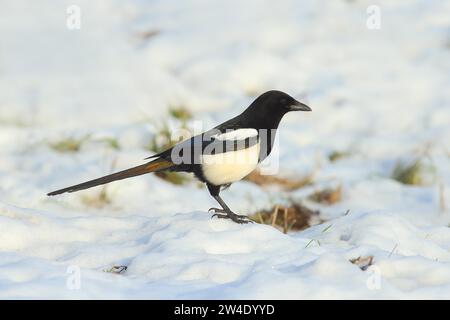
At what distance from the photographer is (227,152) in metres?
4.25

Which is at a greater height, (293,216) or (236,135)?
(236,135)

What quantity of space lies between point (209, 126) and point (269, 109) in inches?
101

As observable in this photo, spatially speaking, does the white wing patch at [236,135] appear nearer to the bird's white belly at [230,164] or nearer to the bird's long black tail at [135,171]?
the bird's white belly at [230,164]

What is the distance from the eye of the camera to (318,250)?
3.72 metres

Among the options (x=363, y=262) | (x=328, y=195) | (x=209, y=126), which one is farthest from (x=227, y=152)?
(x=209, y=126)

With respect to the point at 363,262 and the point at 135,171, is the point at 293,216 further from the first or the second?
the point at 363,262

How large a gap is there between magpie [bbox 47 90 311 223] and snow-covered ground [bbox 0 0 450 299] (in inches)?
9.3

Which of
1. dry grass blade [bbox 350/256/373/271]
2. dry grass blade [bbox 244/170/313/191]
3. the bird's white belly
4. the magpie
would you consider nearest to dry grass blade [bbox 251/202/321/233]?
dry grass blade [bbox 244/170/313/191]

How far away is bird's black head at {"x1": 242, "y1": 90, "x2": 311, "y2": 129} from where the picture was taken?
176 inches

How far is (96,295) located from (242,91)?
5207mm

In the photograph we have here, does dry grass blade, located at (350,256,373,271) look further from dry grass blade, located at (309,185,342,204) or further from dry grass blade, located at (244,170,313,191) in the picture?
dry grass blade, located at (244,170,313,191)

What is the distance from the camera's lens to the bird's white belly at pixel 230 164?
4223 mm

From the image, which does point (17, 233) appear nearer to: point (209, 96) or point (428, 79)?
point (209, 96)

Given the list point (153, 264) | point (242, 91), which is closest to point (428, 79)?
point (242, 91)
